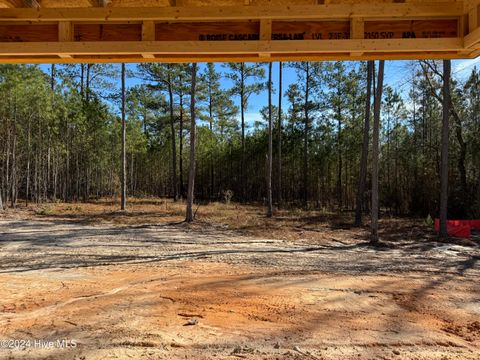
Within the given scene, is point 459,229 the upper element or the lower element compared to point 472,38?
lower

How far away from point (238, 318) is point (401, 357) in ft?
6.26

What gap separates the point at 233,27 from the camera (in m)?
3.95

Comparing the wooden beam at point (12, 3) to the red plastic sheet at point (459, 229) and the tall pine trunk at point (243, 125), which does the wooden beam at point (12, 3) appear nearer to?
the red plastic sheet at point (459, 229)

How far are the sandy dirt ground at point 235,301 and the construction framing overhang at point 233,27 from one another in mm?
3159

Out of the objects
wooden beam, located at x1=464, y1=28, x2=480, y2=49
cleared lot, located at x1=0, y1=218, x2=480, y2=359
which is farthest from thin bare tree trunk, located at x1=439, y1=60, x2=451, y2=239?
wooden beam, located at x1=464, y1=28, x2=480, y2=49

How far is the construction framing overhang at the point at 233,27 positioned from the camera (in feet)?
12.3

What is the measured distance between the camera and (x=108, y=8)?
3.84 metres

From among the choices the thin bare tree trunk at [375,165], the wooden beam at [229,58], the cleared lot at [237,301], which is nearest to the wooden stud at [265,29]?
the wooden beam at [229,58]

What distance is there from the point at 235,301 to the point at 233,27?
369cm

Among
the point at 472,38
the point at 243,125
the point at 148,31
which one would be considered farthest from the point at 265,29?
the point at 243,125

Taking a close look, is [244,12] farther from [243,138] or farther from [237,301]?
[243,138]

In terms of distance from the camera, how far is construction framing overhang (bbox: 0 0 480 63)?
3758mm

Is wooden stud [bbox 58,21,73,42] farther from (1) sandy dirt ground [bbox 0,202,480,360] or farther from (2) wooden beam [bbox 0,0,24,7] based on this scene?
(1) sandy dirt ground [bbox 0,202,480,360]

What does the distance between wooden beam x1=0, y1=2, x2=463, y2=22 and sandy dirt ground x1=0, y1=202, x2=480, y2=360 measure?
3.48 m
